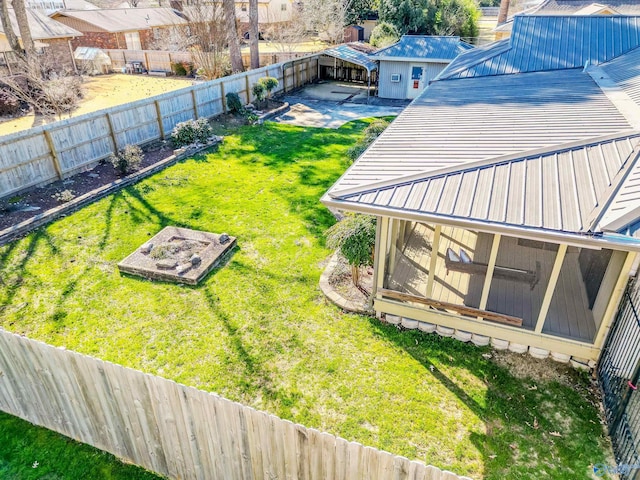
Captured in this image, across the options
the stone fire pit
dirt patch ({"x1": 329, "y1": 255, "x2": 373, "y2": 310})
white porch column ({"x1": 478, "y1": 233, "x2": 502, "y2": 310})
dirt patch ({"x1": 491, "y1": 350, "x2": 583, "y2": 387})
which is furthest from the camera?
the stone fire pit

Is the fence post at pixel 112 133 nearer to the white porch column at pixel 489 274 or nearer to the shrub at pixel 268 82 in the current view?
the shrub at pixel 268 82

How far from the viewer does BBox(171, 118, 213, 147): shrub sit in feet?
49.8

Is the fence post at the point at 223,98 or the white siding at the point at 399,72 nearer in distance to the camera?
the fence post at the point at 223,98

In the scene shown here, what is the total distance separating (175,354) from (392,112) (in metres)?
17.4

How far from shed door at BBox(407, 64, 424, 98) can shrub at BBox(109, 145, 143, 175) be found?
15392 millimetres

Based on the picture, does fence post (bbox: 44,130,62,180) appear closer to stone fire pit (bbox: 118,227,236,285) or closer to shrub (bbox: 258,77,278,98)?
stone fire pit (bbox: 118,227,236,285)

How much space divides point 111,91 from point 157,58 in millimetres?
7407

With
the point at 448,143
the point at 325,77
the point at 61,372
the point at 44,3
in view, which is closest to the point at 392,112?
the point at 325,77

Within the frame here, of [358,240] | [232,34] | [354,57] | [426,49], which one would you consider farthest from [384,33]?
[358,240]

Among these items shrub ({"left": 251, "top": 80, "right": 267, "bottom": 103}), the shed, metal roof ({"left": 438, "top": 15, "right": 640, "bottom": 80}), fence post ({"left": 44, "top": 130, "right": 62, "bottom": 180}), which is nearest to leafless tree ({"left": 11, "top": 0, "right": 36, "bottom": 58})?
shrub ({"left": 251, "top": 80, "right": 267, "bottom": 103})

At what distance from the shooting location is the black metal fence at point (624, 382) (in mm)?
4840

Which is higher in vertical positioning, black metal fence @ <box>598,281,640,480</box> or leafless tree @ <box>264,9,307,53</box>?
leafless tree @ <box>264,9,307,53</box>

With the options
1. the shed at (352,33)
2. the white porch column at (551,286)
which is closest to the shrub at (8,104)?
the white porch column at (551,286)

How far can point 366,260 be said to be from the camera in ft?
25.0
